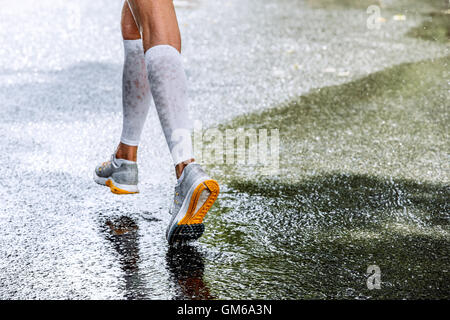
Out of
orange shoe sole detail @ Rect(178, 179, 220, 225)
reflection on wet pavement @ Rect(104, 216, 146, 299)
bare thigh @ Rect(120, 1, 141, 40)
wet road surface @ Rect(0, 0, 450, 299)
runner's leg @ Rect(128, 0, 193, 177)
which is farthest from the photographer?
bare thigh @ Rect(120, 1, 141, 40)

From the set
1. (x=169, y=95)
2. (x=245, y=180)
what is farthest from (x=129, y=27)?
(x=245, y=180)

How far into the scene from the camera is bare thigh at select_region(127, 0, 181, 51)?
9.89ft

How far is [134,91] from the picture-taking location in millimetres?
3588

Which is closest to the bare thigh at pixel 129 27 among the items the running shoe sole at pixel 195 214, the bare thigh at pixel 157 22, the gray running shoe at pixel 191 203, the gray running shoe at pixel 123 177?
the bare thigh at pixel 157 22

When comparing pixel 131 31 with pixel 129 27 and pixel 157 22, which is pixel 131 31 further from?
pixel 157 22

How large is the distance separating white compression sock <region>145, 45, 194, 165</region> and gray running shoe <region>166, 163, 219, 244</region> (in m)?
0.13

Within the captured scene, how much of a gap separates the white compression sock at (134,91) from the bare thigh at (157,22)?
0.48m

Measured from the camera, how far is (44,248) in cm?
297

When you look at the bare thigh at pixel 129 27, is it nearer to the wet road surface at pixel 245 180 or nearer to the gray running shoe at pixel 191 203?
the wet road surface at pixel 245 180

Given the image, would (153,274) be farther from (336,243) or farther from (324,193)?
(324,193)

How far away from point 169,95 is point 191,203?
1.67 ft

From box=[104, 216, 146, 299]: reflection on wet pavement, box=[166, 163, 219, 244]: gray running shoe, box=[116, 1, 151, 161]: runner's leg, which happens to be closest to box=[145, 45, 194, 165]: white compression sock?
box=[166, 163, 219, 244]: gray running shoe

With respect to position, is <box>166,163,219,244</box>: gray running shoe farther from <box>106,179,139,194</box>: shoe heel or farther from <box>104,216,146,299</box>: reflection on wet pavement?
<box>106,179,139,194</box>: shoe heel

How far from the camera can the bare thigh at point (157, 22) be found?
9.89 ft
